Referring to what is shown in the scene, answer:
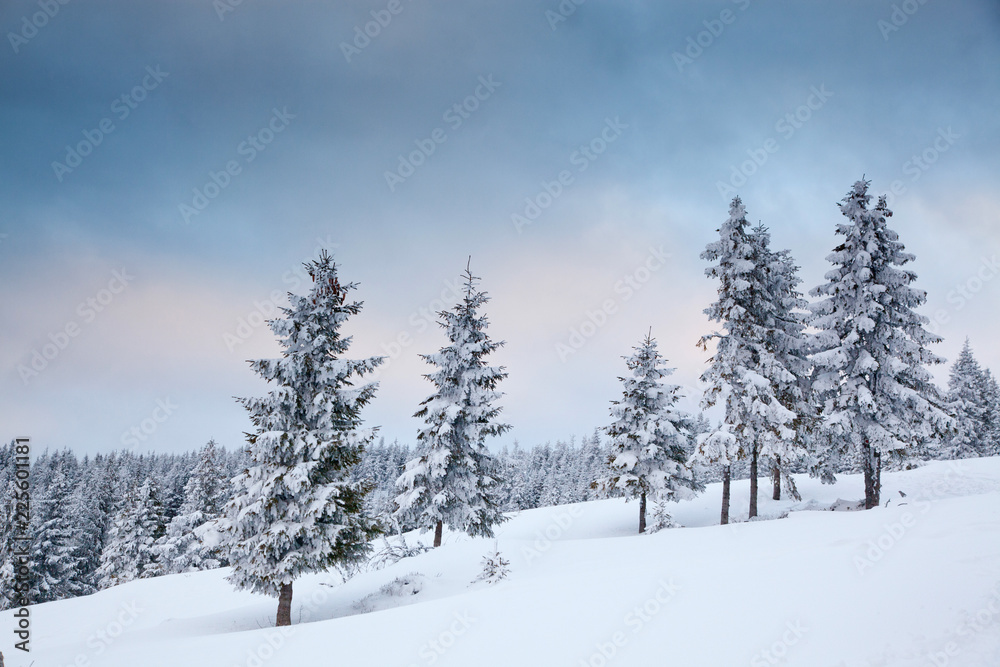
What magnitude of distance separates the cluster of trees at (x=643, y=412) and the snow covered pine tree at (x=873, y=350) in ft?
0.19

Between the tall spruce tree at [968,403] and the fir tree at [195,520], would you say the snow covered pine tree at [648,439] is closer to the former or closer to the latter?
the fir tree at [195,520]

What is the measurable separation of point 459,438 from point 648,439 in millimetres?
9437

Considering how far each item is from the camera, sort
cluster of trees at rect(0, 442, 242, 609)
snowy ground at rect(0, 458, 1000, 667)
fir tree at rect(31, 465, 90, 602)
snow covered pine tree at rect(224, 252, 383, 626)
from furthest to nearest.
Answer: fir tree at rect(31, 465, 90, 602)
cluster of trees at rect(0, 442, 242, 609)
snow covered pine tree at rect(224, 252, 383, 626)
snowy ground at rect(0, 458, 1000, 667)

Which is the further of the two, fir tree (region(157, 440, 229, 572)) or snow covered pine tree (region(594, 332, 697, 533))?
fir tree (region(157, 440, 229, 572))

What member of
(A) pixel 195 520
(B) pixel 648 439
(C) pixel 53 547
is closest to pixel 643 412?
(B) pixel 648 439

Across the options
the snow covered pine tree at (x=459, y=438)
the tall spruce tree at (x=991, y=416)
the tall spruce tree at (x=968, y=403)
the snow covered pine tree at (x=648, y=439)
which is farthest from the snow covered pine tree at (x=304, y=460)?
the tall spruce tree at (x=991, y=416)

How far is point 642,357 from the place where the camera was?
25.1m

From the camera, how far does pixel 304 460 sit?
13383mm

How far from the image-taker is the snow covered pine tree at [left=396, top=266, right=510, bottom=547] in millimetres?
20547

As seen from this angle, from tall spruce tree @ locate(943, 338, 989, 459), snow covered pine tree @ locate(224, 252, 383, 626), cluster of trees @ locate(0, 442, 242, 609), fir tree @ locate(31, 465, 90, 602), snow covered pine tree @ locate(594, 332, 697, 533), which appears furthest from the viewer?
tall spruce tree @ locate(943, 338, 989, 459)

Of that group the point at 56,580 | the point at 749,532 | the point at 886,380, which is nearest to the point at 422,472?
the point at 749,532

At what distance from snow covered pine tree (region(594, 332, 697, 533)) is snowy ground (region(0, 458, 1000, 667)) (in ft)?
27.9

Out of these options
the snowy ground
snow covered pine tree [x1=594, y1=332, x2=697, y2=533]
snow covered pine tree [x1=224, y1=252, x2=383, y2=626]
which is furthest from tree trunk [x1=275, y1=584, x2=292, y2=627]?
snow covered pine tree [x1=594, y1=332, x2=697, y2=533]

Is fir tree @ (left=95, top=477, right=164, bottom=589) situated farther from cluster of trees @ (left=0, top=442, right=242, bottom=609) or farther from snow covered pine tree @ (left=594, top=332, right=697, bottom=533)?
snow covered pine tree @ (left=594, top=332, right=697, bottom=533)
